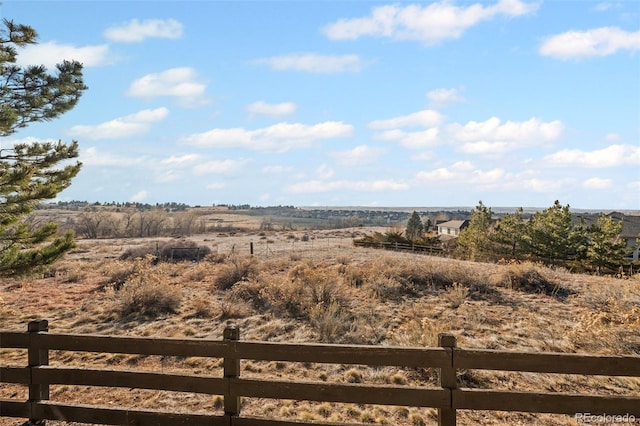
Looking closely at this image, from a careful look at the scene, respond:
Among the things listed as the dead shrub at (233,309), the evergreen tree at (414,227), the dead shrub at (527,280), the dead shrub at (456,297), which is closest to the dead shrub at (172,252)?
the dead shrub at (233,309)

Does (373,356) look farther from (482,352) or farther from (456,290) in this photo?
(456,290)

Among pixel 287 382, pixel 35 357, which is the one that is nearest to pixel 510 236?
pixel 287 382

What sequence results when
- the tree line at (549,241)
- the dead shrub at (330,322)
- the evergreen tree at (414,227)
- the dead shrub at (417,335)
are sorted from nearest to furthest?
the dead shrub at (417,335) → the dead shrub at (330,322) → the tree line at (549,241) → the evergreen tree at (414,227)

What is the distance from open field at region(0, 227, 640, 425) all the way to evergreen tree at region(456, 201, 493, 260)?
2340 centimetres

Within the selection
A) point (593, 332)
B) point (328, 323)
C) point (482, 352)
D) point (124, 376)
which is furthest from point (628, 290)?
point (124, 376)

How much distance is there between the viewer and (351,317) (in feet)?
34.4

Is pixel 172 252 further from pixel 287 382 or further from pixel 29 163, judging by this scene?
pixel 287 382

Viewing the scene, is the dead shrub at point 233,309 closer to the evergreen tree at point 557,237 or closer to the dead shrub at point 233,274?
the dead shrub at point 233,274

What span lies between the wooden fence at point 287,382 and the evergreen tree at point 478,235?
34674mm

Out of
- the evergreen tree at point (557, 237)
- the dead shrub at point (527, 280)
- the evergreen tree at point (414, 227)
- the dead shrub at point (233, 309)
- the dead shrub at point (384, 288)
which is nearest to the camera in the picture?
the dead shrub at point (233, 309)

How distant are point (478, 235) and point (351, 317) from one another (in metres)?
31.8

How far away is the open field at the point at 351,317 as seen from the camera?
6.59 m

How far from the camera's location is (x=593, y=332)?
8.22m

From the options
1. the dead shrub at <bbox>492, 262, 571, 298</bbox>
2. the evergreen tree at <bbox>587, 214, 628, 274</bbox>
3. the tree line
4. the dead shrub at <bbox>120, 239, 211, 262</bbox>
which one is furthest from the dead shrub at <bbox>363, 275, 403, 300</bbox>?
the evergreen tree at <bbox>587, 214, 628, 274</bbox>
